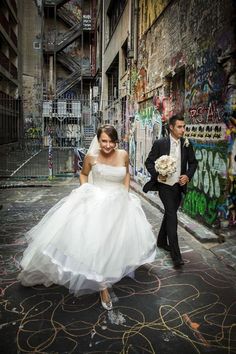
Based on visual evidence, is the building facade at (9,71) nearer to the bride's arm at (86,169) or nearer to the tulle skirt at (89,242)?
the bride's arm at (86,169)

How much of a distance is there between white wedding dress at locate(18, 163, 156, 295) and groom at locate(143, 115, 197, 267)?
0.70 m

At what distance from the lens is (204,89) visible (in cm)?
704

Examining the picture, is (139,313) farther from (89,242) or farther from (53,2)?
(53,2)

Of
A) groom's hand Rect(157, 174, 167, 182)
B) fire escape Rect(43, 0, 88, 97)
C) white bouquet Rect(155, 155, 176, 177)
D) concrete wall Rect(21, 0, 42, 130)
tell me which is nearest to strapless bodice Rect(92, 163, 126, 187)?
white bouquet Rect(155, 155, 176, 177)

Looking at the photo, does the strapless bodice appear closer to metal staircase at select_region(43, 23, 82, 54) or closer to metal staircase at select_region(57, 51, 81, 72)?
metal staircase at select_region(43, 23, 82, 54)

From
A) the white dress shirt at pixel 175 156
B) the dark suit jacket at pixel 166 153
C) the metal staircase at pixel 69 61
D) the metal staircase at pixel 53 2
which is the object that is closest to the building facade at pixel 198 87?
the dark suit jacket at pixel 166 153

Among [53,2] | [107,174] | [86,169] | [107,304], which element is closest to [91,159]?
[86,169]

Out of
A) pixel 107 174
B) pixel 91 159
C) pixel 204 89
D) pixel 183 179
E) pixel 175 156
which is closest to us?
pixel 107 174

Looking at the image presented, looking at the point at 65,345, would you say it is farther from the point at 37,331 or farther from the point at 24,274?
the point at 24,274

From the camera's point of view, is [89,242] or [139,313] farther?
[89,242]

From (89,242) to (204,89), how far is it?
13.8 feet

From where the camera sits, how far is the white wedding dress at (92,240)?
13.2ft

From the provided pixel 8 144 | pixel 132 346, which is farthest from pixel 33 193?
pixel 8 144

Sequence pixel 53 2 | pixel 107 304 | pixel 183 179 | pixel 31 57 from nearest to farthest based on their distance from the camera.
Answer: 1. pixel 107 304
2. pixel 183 179
3. pixel 53 2
4. pixel 31 57
